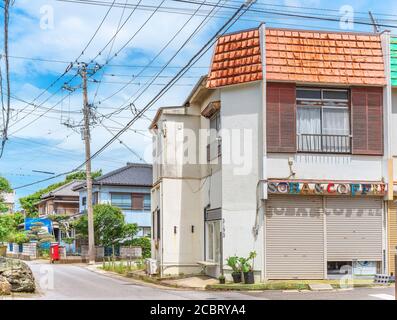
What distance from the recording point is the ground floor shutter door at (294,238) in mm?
21078

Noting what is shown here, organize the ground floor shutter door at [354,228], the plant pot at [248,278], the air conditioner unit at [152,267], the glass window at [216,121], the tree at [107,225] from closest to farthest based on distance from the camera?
the plant pot at [248,278], the ground floor shutter door at [354,228], the glass window at [216,121], the air conditioner unit at [152,267], the tree at [107,225]

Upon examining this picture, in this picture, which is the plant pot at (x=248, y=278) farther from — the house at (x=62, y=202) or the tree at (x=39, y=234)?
the house at (x=62, y=202)

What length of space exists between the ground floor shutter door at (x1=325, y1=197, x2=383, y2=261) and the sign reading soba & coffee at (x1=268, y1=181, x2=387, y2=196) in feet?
1.50

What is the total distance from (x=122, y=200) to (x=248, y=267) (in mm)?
36597

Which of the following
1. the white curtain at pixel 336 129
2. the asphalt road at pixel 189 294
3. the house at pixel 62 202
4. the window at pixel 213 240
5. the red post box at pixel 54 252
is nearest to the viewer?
the asphalt road at pixel 189 294

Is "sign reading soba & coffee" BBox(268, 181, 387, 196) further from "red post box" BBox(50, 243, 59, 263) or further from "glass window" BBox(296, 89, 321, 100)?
"red post box" BBox(50, 243, 59, 263)

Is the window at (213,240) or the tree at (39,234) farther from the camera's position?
the tree at (39,234)

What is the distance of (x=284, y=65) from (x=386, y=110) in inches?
159

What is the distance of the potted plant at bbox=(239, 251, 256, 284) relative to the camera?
20578 millimetres

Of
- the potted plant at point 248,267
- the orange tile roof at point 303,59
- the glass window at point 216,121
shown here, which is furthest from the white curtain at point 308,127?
the potted plant at point 248,267

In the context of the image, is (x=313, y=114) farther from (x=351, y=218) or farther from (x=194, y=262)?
(x=194, y=262)

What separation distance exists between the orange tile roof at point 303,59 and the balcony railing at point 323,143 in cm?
195

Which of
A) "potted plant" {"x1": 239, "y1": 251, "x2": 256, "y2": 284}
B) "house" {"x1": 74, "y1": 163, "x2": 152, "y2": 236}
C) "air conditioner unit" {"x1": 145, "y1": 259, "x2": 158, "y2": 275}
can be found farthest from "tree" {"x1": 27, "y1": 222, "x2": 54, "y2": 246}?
"potted plant" {"x1": 239, "y1": 251, "x2": 256, "y2": 284}

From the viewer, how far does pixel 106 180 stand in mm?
56000
